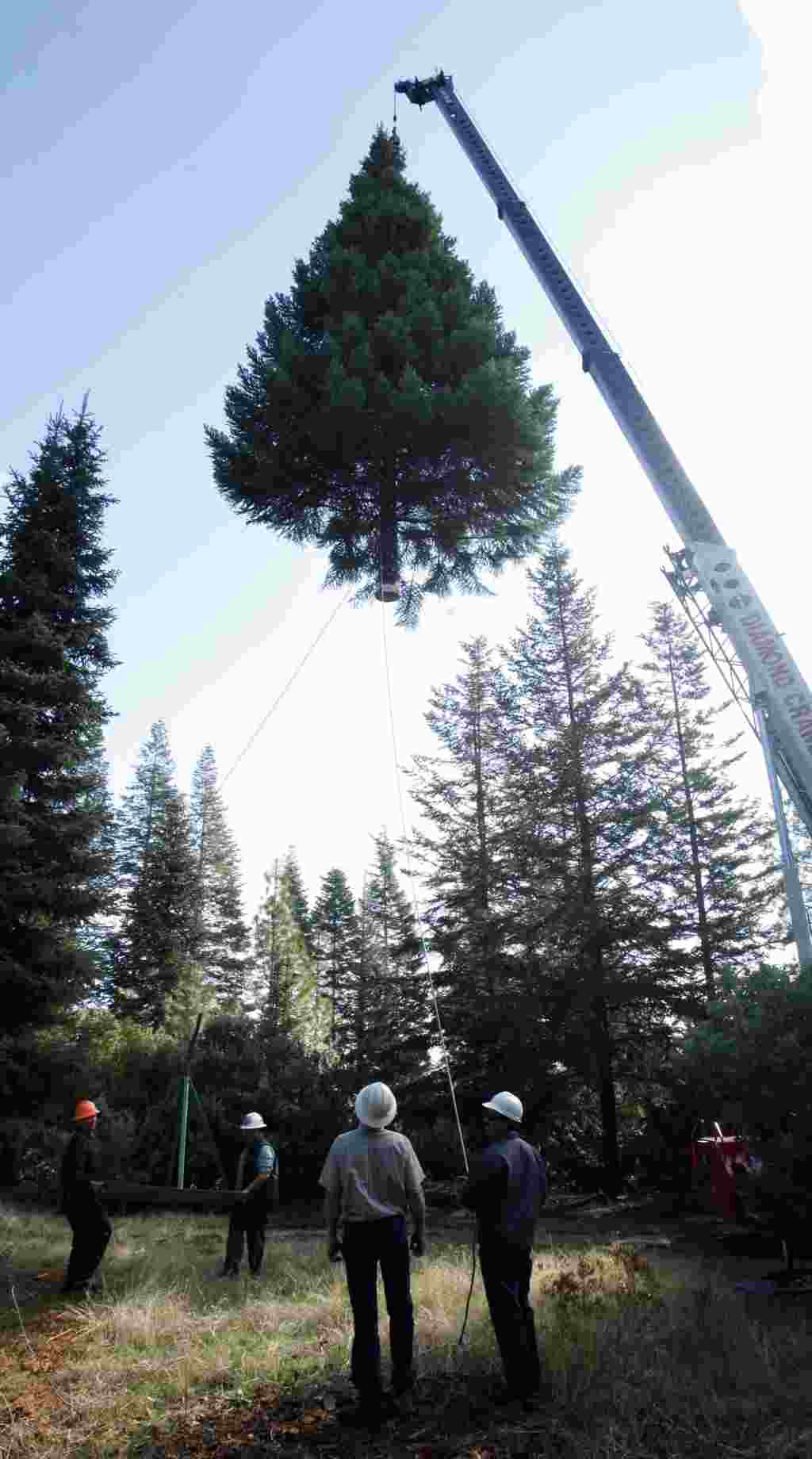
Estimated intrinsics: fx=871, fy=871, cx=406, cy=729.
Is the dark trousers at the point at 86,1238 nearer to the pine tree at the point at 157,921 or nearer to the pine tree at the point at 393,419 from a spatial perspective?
the pine tree at the point at 393,419

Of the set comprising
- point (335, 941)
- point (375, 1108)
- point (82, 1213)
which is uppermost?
point (335, 941)

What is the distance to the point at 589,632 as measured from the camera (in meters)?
27.1

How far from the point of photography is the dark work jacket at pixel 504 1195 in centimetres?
530

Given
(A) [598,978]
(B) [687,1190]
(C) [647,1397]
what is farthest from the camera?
(A) [598,978]

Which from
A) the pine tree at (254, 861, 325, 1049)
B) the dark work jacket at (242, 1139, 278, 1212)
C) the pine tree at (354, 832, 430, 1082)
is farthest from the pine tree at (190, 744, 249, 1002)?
the dark work jacket at (242, 1139, 278, 1212)

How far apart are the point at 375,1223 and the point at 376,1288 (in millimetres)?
335

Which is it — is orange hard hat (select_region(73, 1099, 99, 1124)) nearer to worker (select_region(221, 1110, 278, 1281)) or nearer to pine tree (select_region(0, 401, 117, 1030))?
worker (select_region(221, 1110, 278, 1281))

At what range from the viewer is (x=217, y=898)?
160 ft

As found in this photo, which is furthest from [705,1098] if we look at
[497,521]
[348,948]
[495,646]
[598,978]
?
[348,948]

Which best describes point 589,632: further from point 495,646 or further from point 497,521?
point 497,521

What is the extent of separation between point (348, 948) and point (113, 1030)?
26.9 metres

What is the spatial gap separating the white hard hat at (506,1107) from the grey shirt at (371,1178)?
0.63 m

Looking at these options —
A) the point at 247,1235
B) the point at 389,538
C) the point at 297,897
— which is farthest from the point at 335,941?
the point at 389,538

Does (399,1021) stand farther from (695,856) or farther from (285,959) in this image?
(285,959)
